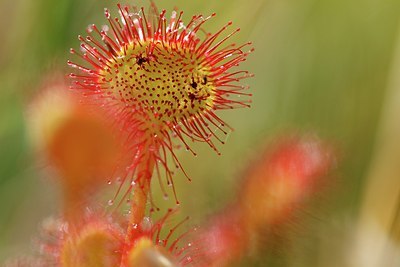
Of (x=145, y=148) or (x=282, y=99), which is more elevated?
(x=282, y=99)

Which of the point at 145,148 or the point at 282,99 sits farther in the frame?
the point at 282,99

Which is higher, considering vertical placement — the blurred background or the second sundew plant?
the blurred background

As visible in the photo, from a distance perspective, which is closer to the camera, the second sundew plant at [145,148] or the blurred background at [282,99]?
the second sundew plant at [145,148]

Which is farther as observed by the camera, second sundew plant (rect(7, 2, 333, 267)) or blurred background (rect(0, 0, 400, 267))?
blurred background (rect(0, 0, 400, 267))

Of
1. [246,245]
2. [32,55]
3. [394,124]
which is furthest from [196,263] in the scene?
[32,55]

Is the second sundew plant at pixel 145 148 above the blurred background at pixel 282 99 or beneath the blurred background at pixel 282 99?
beneath
